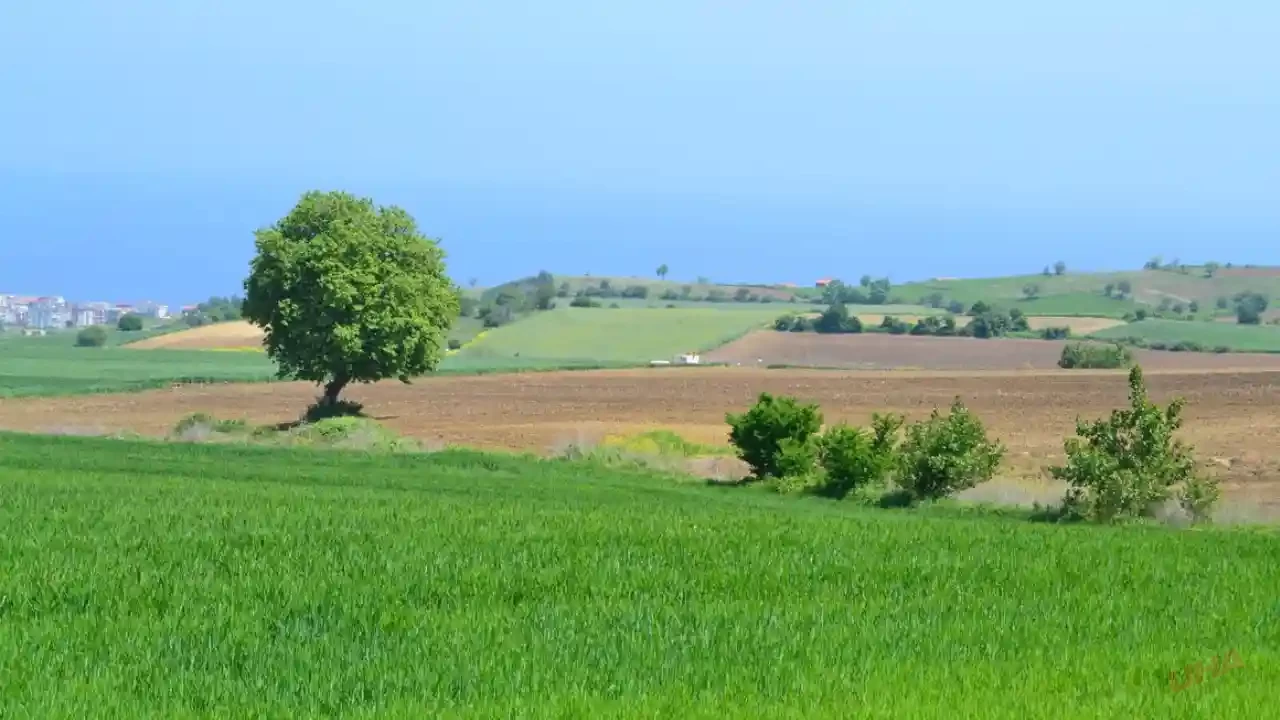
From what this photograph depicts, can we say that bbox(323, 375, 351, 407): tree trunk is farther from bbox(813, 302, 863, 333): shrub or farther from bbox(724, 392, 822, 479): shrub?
bbox(813, 302, 863, 333): shrub

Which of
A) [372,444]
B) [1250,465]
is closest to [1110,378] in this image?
[1250,465]

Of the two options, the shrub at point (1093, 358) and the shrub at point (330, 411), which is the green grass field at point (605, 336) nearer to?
the shrub at point (1093, 358)

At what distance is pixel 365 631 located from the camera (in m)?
14.0

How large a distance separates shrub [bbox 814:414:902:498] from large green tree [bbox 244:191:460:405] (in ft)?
68.8

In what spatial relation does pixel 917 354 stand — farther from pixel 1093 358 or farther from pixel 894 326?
pixel 894 326

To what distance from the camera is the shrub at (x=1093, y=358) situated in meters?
97.2

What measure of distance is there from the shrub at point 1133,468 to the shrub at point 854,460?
708 centimetres

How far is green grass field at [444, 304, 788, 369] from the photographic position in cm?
11200

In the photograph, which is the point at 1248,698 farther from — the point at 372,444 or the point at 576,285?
the point at 576,285

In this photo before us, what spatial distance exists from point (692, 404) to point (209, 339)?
61.7 m

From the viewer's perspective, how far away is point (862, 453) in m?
39.6

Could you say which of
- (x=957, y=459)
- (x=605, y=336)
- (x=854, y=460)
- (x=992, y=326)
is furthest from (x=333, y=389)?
(x=992, y=326)

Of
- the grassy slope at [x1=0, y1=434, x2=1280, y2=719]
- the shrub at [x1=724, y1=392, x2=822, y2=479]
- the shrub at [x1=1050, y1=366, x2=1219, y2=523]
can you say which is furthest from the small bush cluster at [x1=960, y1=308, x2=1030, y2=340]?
the grassy slope at [x1=0, y1=434, x2=1280, y2=719]

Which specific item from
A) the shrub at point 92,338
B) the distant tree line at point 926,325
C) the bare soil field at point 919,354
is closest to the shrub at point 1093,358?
the bare soil field at point 919,354
